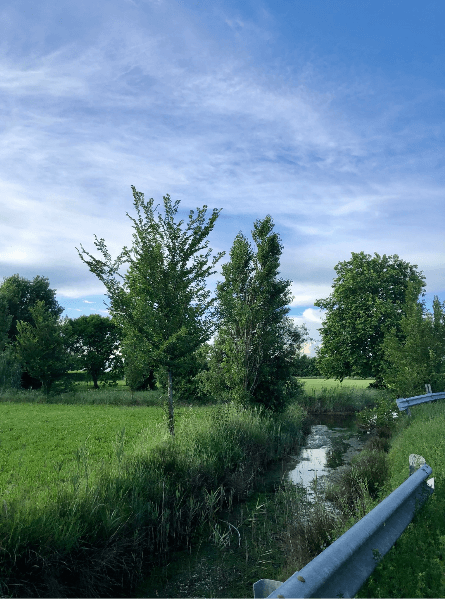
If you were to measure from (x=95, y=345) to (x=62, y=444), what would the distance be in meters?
43.0

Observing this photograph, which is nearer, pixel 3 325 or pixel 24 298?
pixel 3 325

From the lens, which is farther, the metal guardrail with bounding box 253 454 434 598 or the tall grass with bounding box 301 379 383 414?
the tall grass with bounding box 301 379 383 414

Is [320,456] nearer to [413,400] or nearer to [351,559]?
[413,400]

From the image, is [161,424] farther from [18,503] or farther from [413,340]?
[413,340]

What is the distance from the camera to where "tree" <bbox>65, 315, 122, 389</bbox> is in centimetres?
5219

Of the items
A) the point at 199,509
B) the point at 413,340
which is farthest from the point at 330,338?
the point at 199,509

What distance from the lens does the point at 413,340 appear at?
696 inches

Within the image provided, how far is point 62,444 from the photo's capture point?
12.7m

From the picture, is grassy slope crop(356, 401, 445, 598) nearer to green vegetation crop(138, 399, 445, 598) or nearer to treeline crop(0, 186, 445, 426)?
green vegetation crop(138, 399, 445, 598)

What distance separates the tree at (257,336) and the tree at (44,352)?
1535cm

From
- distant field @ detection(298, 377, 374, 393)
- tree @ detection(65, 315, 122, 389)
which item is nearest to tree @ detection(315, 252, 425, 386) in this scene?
distant field @ detection(298, 377, 374, 393)

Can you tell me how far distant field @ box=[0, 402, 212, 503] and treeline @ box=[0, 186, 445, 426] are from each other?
2.00m

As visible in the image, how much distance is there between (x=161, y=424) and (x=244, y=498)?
3.81 meters

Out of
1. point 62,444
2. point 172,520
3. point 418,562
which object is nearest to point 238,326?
point 62,444
